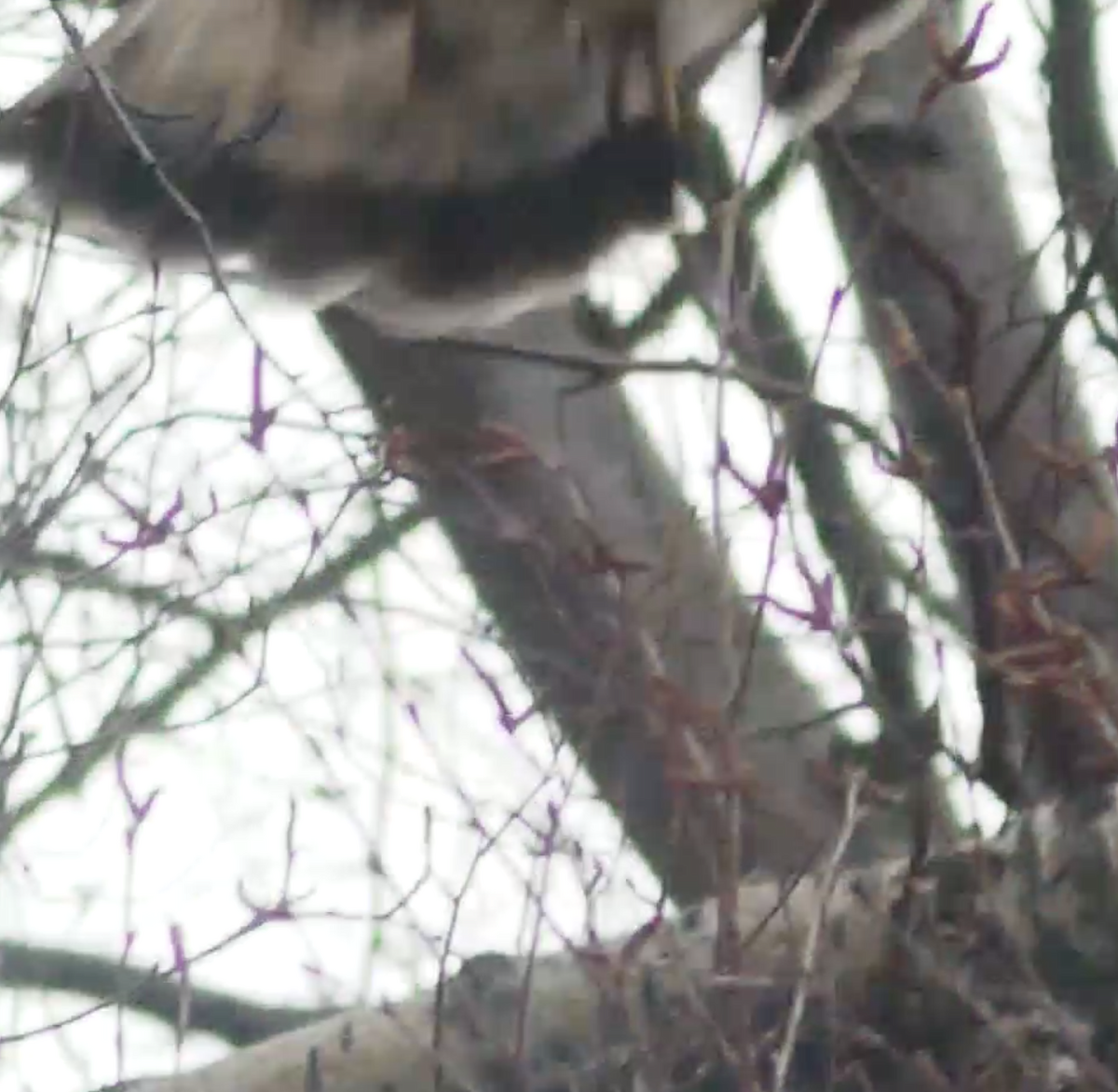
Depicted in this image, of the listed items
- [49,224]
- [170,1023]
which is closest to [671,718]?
[49,224]

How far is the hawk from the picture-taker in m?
1.74

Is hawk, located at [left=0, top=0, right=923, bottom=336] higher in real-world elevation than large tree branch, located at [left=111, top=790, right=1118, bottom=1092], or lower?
higher

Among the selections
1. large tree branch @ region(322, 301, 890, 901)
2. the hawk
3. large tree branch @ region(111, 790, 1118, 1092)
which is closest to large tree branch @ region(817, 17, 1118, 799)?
large tree branch @ region(111, 790, 1118, 1092)

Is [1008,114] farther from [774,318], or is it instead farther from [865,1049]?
[865,1049]

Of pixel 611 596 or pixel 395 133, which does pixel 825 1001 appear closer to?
pixel 611 596

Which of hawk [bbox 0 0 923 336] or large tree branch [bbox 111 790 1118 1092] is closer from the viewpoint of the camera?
hawk [bbox 0 0 923 336]

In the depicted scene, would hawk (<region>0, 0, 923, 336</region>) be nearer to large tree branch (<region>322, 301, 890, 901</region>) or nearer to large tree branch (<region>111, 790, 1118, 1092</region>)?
Answer: large tree branch (<region>322, 301, 890, 901</region>)

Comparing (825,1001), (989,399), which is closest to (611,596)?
(989,399)

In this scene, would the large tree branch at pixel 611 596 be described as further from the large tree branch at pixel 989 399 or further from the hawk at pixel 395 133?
the hawk at pixel 395 133

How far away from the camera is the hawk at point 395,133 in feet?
5.71

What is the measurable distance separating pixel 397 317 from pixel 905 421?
75cm

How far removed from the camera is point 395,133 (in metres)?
1.96

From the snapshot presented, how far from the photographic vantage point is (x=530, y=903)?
259 centimetres

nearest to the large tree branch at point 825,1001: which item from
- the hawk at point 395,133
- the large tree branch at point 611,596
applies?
the large tree branch at point 611,596
